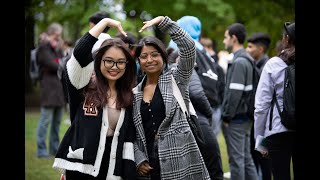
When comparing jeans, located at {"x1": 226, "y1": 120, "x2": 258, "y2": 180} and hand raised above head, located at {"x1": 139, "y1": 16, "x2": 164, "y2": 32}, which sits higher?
hand raised above head, located at {"x1": 139, "y1": 16, "x2": 164, "y2": 32}

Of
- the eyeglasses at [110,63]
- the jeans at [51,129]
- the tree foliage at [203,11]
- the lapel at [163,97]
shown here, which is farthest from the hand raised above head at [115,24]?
the tree foliage at [203,11]

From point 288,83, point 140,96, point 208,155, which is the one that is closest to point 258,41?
point 208,155

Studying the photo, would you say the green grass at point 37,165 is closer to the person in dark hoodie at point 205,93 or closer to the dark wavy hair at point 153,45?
the person in dark hoodie at point 205,93

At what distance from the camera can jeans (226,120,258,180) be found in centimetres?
764

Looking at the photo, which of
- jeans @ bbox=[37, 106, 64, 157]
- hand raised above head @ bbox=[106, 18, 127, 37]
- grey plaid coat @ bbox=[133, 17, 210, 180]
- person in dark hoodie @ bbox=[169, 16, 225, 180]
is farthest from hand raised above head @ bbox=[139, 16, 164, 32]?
jeans @ bbox=[37, 106, 64, 157]

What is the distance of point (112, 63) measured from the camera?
193 inches

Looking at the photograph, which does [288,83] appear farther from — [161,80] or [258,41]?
[258,41]

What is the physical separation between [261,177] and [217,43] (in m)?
17.7

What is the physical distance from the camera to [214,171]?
6.52 m

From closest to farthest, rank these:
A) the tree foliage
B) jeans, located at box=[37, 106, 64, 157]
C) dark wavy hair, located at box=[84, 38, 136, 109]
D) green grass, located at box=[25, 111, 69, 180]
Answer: dark wavy hair, located at box=[84, 38, 136, 109]
green grass, located at box=[25, 111, 69, 180]
jeans, located at box=[37, 106, 64, 157]
the tree foliage

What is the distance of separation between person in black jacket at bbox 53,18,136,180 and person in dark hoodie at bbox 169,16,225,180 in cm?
154

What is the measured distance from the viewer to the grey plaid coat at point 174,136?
16.1ft

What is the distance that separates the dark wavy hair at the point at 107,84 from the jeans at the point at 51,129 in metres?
6.24

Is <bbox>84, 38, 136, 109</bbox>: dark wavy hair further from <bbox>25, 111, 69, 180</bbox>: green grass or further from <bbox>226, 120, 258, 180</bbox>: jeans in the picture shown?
<bbox>25, 111, 69, 180</bbox>: green grass
